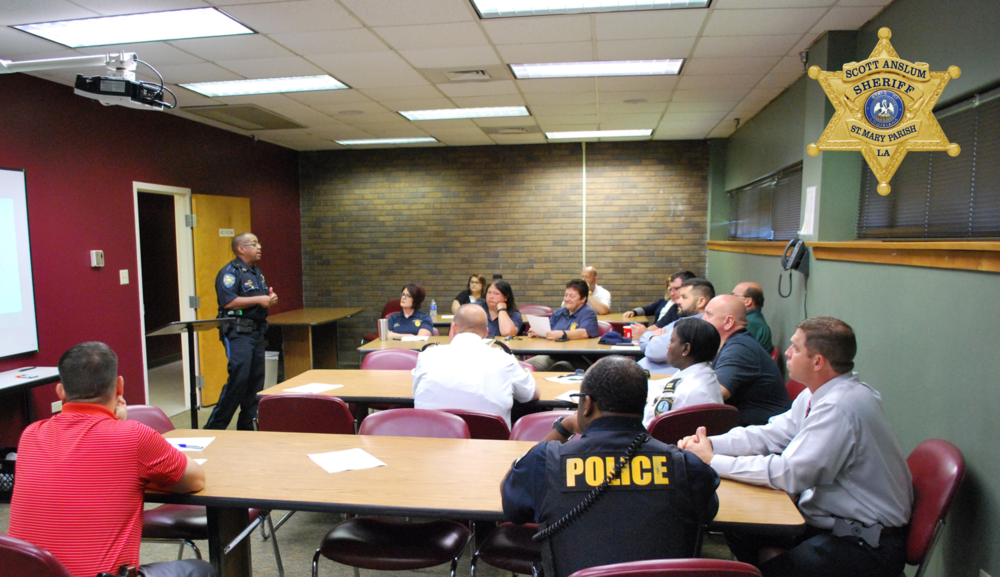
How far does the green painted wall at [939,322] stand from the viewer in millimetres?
2148

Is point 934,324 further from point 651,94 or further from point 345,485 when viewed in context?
point 651,94

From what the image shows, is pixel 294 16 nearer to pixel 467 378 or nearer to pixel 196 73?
pixel 196 73

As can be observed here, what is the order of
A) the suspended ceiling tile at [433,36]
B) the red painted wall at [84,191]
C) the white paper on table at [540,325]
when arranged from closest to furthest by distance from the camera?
the suspended ceiling tile at [433,36] < the red painted wall at [84,191] < the white paper on table at [540,325]

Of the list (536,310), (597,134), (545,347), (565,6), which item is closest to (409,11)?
(565,6)

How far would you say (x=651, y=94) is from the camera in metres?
5.38

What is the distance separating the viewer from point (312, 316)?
24.4ft

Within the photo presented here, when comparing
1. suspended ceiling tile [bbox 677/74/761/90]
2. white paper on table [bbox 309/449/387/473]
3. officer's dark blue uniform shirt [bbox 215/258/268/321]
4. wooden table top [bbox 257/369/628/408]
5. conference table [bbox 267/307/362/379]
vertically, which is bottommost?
conference table [bbox 267/307/362/379]

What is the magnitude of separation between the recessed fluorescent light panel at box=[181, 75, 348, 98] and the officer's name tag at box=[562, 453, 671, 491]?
13.9ft

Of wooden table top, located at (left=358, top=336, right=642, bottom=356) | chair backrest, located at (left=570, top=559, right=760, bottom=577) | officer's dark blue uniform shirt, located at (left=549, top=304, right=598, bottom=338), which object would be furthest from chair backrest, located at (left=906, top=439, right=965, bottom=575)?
officer's dark blue uniform shirt, located at (left=549, top=304, right=598, bottom=338)

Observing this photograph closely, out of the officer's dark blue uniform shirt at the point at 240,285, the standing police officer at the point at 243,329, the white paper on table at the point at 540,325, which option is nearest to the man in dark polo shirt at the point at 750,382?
the white paper on table at the point at 540,325

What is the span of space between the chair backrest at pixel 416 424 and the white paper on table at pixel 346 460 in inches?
11.0

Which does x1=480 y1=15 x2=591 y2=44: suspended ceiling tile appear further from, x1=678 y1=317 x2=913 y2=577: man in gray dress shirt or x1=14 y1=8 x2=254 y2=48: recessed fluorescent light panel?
x1=678 y1=317 x2=913 y2=577: man in gray dress shirt

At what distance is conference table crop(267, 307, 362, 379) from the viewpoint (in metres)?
7.05

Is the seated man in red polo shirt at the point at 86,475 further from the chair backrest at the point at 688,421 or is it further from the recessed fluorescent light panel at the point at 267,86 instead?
the recessed fluorescent light panel at the point at 267,86
